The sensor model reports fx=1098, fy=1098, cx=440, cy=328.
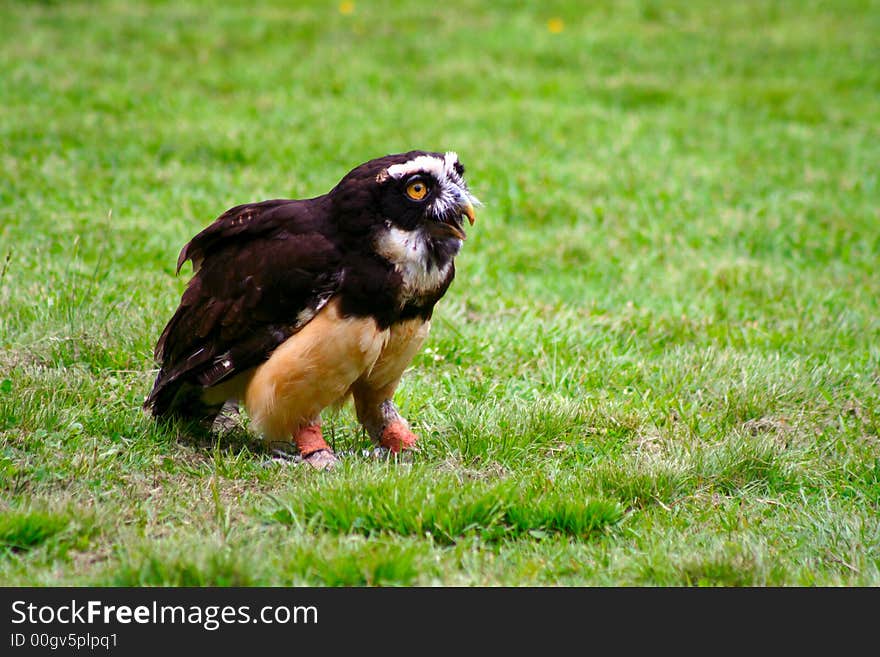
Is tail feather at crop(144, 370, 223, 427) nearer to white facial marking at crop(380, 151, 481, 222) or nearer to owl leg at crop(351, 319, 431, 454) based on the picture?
owl leg at crop(351, 319, 431, 454)

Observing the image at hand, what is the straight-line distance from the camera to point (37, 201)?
914 centimetres

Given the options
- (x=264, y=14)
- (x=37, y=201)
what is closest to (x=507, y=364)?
(x=37, y=201)

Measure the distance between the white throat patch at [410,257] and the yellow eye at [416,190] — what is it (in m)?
0.15

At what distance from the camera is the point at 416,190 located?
502 centimetres

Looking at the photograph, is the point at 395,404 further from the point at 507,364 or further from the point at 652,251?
the point at 652,251

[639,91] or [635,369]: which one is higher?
[639,91]

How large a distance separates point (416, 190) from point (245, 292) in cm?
99

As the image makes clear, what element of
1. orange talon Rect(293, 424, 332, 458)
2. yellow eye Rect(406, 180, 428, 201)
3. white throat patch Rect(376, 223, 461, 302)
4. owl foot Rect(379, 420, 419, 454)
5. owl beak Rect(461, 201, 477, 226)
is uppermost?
yellow eye Rect(406, 180, 428, 201)

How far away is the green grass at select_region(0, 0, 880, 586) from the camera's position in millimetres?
4539

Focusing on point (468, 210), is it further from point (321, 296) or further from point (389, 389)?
point (389, 389)

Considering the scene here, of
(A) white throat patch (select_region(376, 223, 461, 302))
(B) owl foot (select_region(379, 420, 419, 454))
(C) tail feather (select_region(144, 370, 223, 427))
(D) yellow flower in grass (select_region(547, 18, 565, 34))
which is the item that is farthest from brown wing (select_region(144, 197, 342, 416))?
(D) yellow flower in grass (select_region(547, 18, 565, 34))

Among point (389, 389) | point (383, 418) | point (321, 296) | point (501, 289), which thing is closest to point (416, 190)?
point (321, 296)

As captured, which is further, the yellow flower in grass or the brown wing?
the yellow flower in grass
